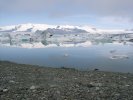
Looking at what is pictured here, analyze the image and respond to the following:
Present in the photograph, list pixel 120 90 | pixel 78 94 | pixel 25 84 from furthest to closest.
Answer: pixel 25 84
pixel 120 90
pixel 78 94

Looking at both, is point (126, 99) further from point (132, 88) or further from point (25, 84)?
point (25, 84)


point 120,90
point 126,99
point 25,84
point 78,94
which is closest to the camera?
point 126,99

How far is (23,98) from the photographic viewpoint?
24.9 ft

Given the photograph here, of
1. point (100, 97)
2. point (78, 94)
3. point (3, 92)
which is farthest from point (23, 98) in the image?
point (100, 97)

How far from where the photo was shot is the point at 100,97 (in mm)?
7727

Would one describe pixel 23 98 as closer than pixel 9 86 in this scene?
Yes

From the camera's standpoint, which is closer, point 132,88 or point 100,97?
point 100,97

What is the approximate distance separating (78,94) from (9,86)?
2562 millimetres

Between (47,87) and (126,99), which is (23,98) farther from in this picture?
(126,99)

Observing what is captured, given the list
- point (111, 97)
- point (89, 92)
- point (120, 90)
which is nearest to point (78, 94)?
point (89, 92)

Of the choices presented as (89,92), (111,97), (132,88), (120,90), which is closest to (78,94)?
(89,92)

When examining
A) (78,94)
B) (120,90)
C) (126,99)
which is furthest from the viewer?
(120,90)

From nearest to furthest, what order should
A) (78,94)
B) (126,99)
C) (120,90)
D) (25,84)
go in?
(126,99), (78,94), (120,90), (25,84)

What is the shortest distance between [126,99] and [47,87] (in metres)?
2.62
